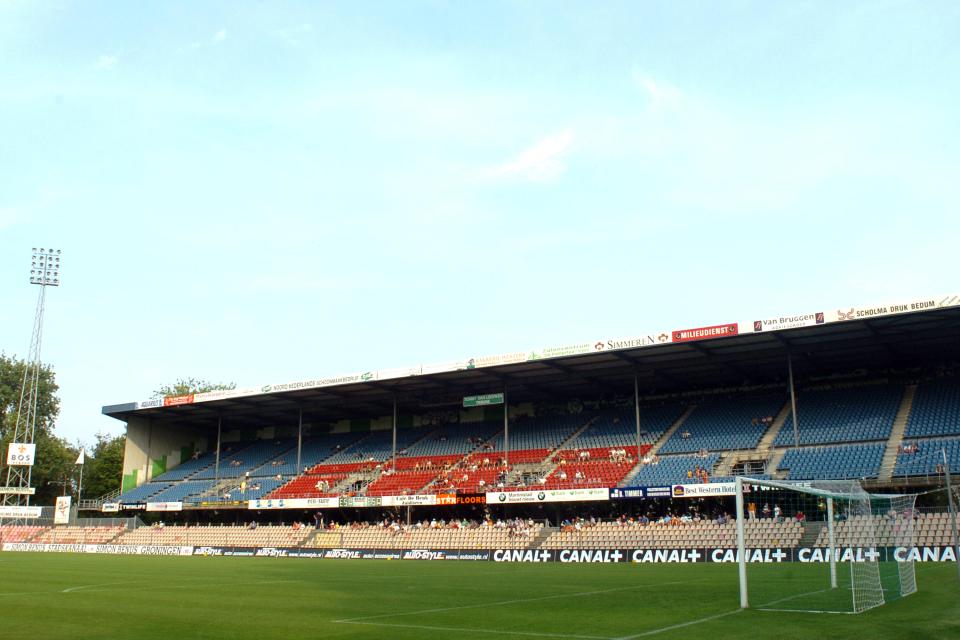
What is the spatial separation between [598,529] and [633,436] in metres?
10.9

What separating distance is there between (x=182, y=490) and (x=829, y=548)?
168 ft

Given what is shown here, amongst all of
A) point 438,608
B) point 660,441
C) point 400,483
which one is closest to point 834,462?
point 660,441

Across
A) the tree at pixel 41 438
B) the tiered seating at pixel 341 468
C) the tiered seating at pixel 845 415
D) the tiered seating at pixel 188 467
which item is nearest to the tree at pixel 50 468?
the tree at pixel 41 438

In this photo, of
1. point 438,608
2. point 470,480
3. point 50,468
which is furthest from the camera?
point 50,468

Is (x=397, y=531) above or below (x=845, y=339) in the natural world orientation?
below

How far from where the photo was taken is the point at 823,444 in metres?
41.1

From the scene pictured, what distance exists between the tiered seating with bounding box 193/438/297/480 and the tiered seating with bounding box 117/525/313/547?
8004mm

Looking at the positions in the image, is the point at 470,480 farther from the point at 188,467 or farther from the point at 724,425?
the point at 188,467

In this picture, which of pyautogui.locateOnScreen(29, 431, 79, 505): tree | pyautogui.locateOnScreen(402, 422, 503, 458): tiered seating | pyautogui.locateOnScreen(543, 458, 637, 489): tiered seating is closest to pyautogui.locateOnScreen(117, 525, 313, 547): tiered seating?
pyautogui.locateOnScreen(402, 422, 503, 458): tiered seating

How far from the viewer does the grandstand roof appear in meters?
39.1

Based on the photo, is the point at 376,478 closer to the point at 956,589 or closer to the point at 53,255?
the point at 53,255

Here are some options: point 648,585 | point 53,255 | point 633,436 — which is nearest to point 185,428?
point 53,255

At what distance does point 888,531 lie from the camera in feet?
70.9

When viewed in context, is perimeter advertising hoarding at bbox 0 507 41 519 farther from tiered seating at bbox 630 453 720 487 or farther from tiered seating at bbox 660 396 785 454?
tiered seating at bbox 660 396 785 454
